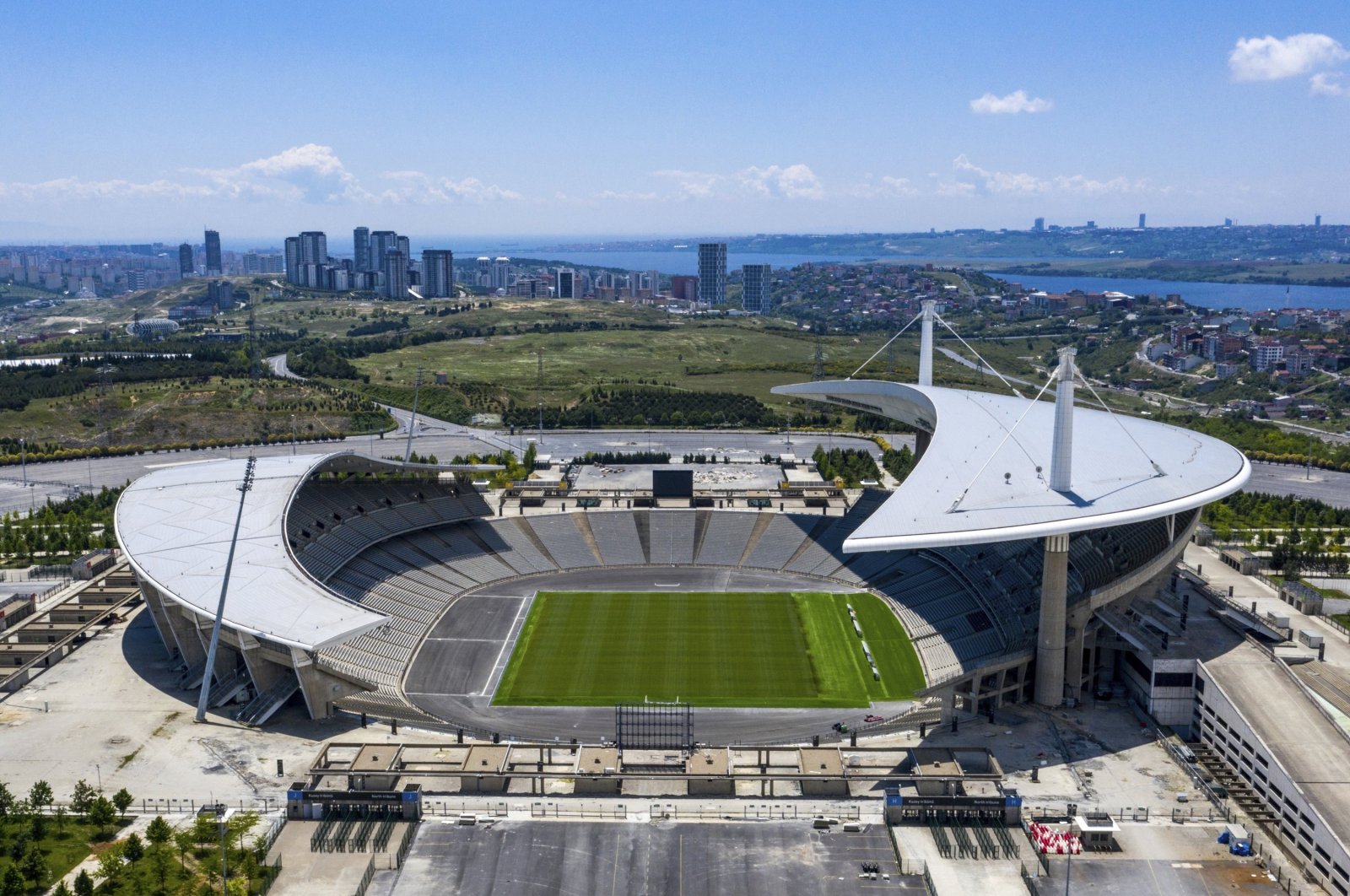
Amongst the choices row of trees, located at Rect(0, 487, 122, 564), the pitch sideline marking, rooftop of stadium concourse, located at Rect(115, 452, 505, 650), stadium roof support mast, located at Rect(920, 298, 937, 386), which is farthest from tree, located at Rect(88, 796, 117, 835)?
stadium roof support mast, located at Rect(920, 298, 937, 386)

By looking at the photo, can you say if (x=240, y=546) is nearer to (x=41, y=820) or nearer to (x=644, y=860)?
(x=41, y=820)

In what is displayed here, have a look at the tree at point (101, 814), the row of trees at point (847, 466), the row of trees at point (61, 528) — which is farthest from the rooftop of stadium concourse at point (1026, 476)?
the row of trees at point (61, 528)

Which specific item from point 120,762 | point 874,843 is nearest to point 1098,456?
point 874,843

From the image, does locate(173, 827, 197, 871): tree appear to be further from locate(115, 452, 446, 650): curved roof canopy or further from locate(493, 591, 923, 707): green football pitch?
locate(493, 591, 923, 707): green football pitch

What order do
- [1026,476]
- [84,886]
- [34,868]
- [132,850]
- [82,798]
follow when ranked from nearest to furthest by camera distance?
1. [84,886]
2. [34,868]
3. [132,850]
4. [82,798]
5. [1026,476]

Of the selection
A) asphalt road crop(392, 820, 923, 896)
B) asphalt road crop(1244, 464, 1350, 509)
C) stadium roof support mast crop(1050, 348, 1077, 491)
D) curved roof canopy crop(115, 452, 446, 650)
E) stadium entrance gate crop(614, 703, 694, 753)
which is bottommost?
asphalt road crop(392, 820, 923, 896)

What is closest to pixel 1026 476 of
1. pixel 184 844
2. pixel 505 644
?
pixel 505 644

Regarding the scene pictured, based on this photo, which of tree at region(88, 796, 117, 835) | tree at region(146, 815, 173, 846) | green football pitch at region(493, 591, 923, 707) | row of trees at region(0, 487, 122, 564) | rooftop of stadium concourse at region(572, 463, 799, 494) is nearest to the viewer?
tree at region(146, 815, 173, 846)
